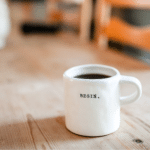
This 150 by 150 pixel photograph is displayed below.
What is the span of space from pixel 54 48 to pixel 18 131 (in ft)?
3.48

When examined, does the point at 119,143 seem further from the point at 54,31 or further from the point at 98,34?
the point at 54,31

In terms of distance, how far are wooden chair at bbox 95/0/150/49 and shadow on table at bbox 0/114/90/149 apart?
2.34 feet

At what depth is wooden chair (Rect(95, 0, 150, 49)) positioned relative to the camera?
107cm

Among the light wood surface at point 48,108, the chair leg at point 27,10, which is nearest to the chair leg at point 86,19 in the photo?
the light wood surface at point 48,108

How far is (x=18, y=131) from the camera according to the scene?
0.47 metres

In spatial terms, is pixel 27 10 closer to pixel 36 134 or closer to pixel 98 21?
pixel 98 21

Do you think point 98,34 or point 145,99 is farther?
point 98,34

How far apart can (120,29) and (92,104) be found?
960 mm

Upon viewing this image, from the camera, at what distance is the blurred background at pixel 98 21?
118cm

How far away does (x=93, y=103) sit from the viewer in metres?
0.41

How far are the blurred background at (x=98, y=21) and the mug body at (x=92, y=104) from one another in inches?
26.9

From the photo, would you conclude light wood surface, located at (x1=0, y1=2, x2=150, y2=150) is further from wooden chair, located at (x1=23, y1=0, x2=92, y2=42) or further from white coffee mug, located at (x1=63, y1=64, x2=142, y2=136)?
wooden chair, located at (x1=23, y1=0, x2=92, y2=42)

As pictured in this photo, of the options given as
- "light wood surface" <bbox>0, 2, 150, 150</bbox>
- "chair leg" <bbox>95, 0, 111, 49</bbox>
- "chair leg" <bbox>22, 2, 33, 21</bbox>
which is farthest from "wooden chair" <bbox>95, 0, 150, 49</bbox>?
"chair leg" <bbox>22, 2, 33, 21</bbox>

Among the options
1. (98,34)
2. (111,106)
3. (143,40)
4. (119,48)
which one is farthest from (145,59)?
(111,106)
